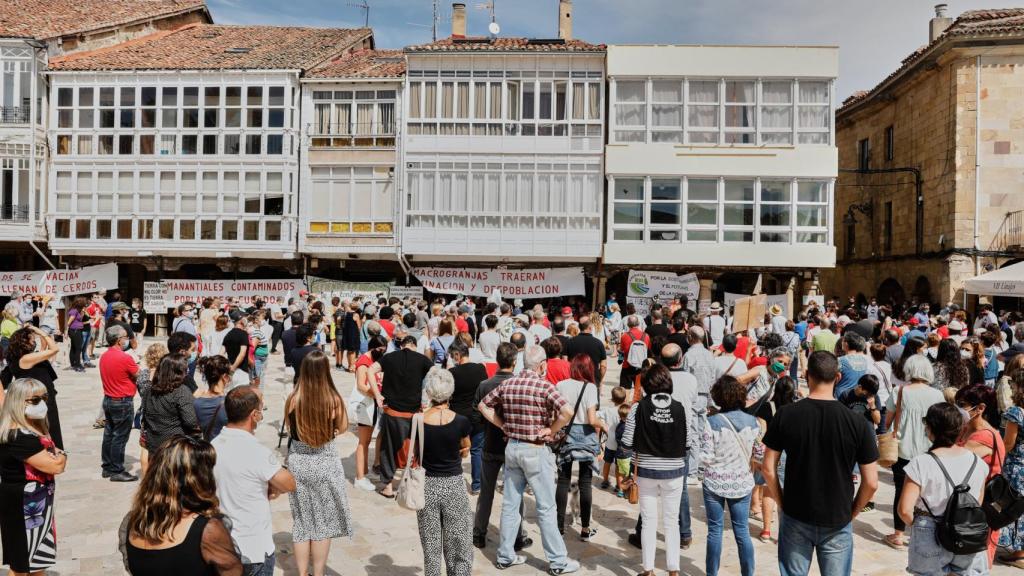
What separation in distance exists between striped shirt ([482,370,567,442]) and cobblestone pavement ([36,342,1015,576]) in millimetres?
1200

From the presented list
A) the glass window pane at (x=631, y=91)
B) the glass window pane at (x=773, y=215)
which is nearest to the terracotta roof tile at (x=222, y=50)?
the glass window pane at (x=631, y=91)

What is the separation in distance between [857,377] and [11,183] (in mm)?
26384

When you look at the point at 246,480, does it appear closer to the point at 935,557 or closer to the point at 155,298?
the point at 935,557

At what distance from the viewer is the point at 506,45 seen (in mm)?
22750

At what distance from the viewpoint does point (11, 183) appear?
75.8 feet

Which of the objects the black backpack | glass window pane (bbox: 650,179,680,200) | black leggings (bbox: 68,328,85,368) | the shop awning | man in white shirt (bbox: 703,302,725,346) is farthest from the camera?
glass window pane (bbox: 650,179,680,200)

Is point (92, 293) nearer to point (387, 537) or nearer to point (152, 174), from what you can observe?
point (152, 174)

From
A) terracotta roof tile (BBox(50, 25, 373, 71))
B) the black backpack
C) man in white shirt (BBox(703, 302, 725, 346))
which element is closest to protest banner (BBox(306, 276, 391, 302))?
terracotta roof tile (BBox(50, 25, 373, 71))

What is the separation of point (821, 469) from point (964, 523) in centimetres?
82

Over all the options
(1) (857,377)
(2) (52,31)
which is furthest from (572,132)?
(2) (52,31)

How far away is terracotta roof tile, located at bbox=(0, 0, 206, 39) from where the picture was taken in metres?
24.1

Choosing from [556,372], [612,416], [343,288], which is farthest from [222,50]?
[612,416]

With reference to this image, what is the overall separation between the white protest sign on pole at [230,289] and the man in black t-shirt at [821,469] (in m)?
20.0

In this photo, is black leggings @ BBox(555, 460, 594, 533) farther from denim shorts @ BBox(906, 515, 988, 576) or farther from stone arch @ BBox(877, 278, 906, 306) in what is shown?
stone arch @ BBox(877, 278, 906, 306)
